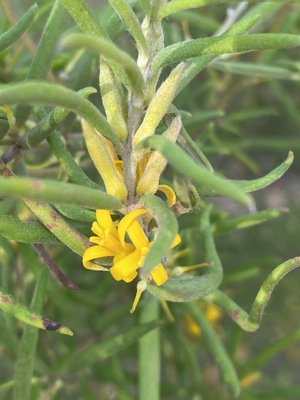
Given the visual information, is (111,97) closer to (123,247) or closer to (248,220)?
(123,247)

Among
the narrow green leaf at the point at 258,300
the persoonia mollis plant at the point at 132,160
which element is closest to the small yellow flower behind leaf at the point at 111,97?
the persoonia mollis plant at the point at 132,160

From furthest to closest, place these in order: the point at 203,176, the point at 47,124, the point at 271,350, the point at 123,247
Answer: the point at 271,350 < the point at 47,124 < the point at 123,247 < the point at 203,176

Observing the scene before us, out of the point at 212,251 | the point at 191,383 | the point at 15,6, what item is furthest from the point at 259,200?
the point at 212,251

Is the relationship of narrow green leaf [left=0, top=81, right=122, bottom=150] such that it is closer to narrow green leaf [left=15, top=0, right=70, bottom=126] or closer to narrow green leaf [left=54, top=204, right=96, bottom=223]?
narrow green leaf [left=54, top=204, right=96, bottom=223]

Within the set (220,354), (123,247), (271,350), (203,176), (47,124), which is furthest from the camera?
(271,350)

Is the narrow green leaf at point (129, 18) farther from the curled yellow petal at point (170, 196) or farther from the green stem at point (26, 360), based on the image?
the green stem at point (26, 360)

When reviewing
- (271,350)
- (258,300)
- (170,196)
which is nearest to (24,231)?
(170,196)

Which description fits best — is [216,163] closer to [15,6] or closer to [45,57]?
[15,6]
